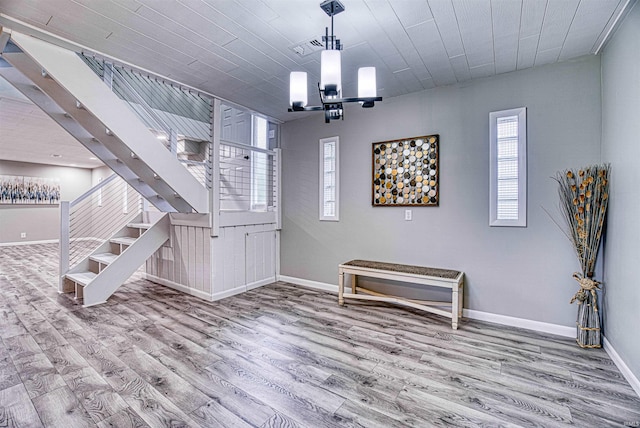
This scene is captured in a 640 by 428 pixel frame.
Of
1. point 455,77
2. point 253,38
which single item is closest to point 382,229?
point 455,77

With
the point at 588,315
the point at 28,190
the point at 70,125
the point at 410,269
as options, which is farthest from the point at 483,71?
the point at 28,190

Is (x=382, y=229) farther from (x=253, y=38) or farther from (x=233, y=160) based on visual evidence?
(x=233, y=160)

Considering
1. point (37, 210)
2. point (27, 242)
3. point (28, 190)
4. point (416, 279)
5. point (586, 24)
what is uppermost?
point (586, 24)

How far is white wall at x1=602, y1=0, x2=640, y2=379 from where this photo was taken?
2.02 m

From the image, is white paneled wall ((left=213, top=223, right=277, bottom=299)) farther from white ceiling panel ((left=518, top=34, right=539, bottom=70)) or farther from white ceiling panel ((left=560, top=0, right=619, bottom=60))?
white ceiling panel ((left=560, top=0, right=619, bottom=60))

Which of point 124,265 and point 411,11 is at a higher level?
point 411,11

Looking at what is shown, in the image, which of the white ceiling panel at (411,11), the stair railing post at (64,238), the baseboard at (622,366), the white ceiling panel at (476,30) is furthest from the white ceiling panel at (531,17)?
the stair railing post at (64,238)

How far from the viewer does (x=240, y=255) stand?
425 cm

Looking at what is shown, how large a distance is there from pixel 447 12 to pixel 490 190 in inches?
69.1

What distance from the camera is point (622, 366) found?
7.21 feet

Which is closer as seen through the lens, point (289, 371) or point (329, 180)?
point (289, 371)

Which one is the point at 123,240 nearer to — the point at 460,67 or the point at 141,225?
the point at 141,225

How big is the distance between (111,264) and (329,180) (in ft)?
9.75

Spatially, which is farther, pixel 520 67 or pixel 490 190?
pixel 490 190
